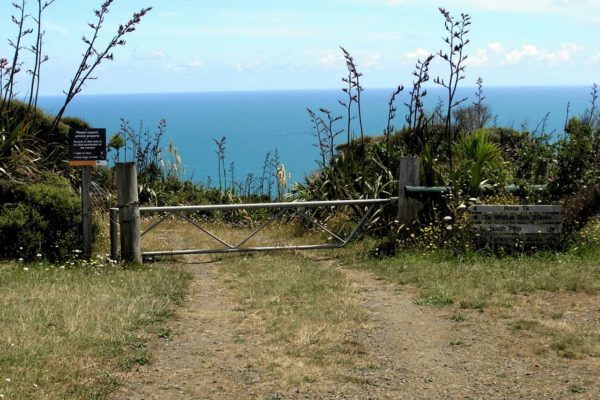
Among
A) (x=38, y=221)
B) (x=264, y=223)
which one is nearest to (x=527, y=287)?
(x=264, y=223)

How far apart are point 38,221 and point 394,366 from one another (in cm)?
616

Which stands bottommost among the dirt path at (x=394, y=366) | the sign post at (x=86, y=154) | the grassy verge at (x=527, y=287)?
the dirt path at (x=394, y=366)

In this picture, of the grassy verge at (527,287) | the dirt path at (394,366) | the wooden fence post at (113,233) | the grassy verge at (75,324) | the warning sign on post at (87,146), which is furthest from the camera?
the wooden fence post at (113,233)

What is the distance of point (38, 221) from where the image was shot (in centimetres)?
1022

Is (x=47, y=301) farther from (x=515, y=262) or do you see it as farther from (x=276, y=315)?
(x=515, y=262)

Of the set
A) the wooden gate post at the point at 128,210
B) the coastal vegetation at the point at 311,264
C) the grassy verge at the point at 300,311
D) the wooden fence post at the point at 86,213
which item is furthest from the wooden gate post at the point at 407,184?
the wooden fence post at the point at 86,213

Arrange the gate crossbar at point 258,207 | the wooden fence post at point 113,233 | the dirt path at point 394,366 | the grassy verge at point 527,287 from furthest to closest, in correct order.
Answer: the gate crossbar at point 258,207, the wooden fence post at point 113,233, the grassy verge at point 527,287, the dirt path at point 394,366

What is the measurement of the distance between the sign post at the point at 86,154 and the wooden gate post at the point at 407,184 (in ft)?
14.3

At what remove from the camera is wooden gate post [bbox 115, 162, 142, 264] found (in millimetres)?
10352

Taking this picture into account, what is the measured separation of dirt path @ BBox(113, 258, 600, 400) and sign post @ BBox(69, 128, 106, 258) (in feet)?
10.8

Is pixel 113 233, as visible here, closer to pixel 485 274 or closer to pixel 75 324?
pixel 75 324

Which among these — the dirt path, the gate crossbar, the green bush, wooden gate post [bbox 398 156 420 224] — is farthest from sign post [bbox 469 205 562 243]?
the green bush

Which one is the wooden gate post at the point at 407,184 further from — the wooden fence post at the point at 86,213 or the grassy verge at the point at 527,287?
the wooden fence post at the point at 86,213

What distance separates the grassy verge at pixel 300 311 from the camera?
5926mm
